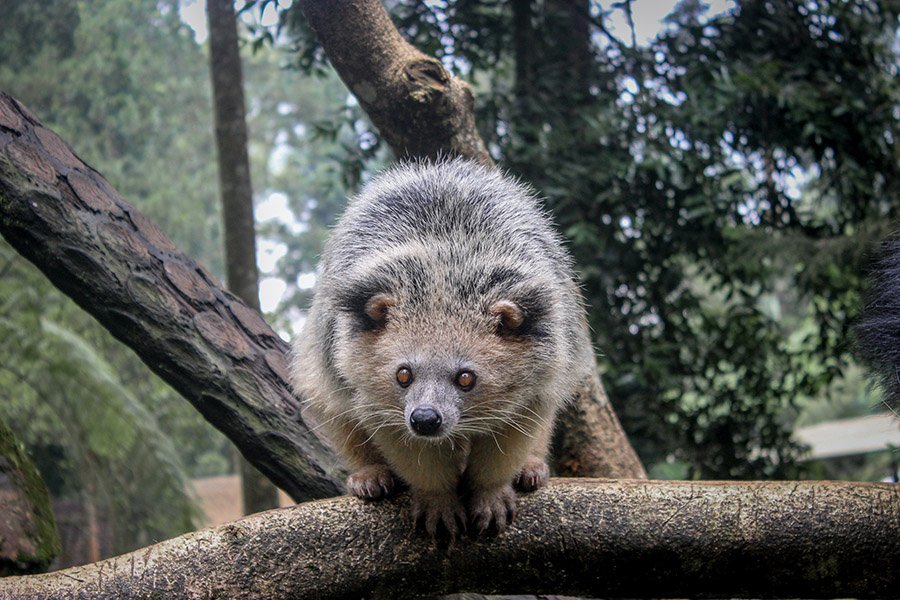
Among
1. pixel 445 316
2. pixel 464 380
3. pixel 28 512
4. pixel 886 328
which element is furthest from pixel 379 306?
pixel 886 328

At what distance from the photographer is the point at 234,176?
17.7ft

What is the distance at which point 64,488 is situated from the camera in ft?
26.5

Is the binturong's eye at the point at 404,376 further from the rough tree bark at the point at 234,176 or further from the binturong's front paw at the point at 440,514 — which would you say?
the rough tree bark at the point at 234,176

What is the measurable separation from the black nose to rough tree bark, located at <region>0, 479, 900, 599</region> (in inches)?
18.8

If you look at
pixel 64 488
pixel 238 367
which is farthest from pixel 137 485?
pixel 238 367

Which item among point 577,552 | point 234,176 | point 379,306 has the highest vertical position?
point 234,176

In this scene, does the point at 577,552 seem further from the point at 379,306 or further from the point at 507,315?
the point at 379,306

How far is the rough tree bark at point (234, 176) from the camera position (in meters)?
5.31

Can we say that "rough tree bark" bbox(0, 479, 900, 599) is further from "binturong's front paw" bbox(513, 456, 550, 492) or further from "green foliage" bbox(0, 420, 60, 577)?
"green foliage" bbox(0, 420, 60, 577)

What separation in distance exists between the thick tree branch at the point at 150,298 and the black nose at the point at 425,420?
3.58 ft

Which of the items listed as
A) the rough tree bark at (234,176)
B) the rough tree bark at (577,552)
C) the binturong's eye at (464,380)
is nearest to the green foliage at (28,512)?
the rough tree bark at (577,552)

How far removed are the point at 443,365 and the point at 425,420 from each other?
20cm

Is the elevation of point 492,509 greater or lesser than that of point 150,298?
lesser

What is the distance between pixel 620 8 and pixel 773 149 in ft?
4.30
